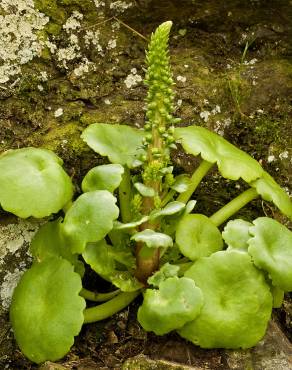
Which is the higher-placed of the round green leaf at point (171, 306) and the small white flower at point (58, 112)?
the small white flower at point (58, 112)

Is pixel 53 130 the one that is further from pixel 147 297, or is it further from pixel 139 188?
pixel 147 297

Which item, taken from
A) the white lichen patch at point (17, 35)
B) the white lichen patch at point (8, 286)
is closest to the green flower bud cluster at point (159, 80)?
the white lichen patch at point (17, 35)

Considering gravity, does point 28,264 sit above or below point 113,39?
below

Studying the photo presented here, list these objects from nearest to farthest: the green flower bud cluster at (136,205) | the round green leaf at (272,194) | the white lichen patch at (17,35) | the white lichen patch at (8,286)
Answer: the green flower bud cluster at (136,205) → the round green leaf at (272,194) → the white lichen patch at (8,286) → the white lichen patch at (17,35)

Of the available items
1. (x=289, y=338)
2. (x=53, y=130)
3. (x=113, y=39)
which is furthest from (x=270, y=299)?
(x=113, y=39)

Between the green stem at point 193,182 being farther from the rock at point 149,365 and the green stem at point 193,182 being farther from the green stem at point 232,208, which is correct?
the rock at point 149,365

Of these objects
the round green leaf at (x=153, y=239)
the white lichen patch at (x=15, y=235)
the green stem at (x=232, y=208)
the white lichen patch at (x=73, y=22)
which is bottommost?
the white lichen patch at (x=15, y=235)

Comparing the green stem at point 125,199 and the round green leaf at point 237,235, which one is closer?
the round green leaf at point 237,235

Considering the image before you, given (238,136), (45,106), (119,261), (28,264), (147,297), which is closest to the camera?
(147,297)
